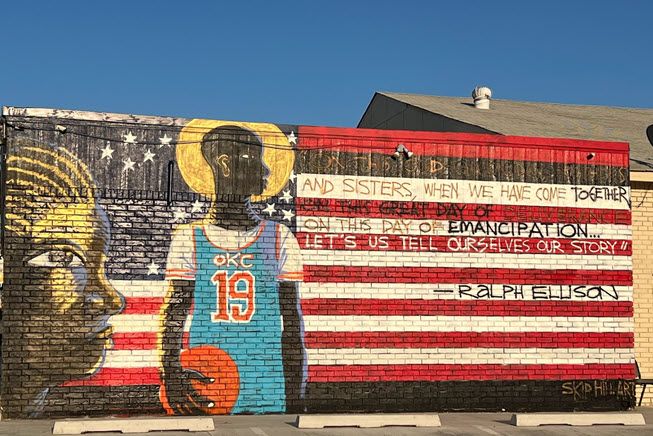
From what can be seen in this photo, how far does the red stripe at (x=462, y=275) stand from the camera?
52.7 ft

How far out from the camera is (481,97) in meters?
26.4

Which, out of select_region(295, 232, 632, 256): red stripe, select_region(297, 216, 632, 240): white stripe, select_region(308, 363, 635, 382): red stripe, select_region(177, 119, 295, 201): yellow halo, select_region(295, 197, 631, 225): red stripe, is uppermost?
select_region(177, 119, 295, 201): yellow halo

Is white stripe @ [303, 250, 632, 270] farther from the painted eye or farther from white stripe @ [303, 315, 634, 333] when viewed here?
the painted eye

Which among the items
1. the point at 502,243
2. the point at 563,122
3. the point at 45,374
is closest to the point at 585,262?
the point at 502,243

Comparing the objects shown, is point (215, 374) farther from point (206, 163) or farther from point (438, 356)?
point (438, 356)

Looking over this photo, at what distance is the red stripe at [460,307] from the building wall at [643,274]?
0.87m

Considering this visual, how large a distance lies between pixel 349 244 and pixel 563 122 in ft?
33.2

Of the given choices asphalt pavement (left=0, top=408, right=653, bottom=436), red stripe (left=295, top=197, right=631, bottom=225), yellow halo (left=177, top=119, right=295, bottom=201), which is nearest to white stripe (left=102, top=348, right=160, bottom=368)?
asphalt pavement (left=0, top=408, right=653, bottom=436)

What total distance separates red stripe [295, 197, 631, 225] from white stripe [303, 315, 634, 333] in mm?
1680

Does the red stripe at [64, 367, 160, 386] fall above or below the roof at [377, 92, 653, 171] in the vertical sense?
below

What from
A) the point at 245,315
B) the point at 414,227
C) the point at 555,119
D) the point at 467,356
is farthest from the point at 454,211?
the point at 555,119

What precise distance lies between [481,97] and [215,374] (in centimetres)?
1414

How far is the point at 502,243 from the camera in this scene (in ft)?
55.2

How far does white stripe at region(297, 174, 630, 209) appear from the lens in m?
16.2
